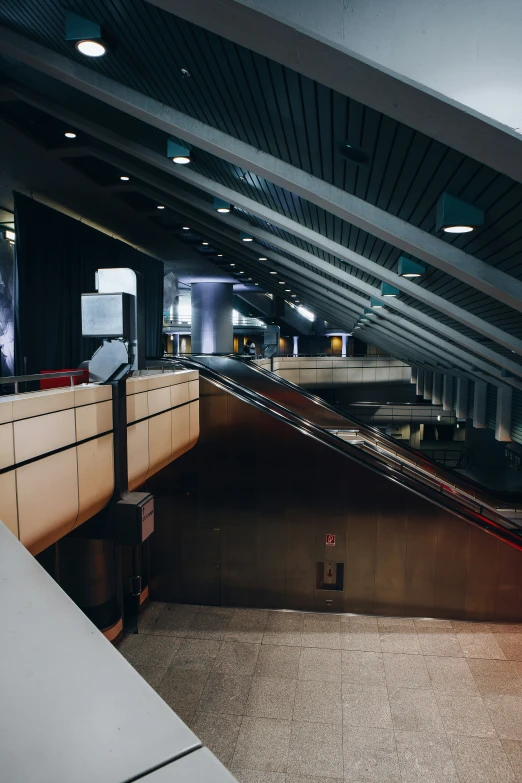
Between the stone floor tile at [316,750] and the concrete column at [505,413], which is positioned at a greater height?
the concrete column at [505,413]

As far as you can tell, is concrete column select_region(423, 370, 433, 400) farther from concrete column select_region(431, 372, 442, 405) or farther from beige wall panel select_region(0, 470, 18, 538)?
beige wall panel select_region(0, 470, 18, 538)

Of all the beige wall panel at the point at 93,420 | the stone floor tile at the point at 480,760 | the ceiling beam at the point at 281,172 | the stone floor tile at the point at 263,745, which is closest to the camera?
the ceiling beam at the point at 281,172

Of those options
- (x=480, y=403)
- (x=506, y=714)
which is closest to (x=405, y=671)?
(x=506, y=714)

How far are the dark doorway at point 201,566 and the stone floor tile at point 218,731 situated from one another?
409 cm

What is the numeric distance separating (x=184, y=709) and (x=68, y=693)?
7.89m

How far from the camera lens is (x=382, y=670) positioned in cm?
899

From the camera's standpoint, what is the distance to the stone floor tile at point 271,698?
7875 millimetres

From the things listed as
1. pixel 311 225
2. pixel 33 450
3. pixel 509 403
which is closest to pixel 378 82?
pixel 33 450

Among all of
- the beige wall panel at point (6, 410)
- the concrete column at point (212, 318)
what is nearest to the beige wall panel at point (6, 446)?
the beige wall panel at point (6, 410)

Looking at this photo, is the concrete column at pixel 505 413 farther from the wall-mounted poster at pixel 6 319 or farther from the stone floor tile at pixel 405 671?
the wall-mounted poster at pixel 6 319

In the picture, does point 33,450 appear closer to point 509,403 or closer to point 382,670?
A: point 382,670

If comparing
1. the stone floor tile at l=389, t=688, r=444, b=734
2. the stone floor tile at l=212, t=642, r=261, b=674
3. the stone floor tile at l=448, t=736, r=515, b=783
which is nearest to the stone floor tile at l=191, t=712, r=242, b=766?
the stone floor tile at l=212, t=642, r=261, b=674

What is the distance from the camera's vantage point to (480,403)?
1520 cm

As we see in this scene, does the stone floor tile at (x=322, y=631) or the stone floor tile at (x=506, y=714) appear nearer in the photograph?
the stone floor tile at (x=506, y=714)
